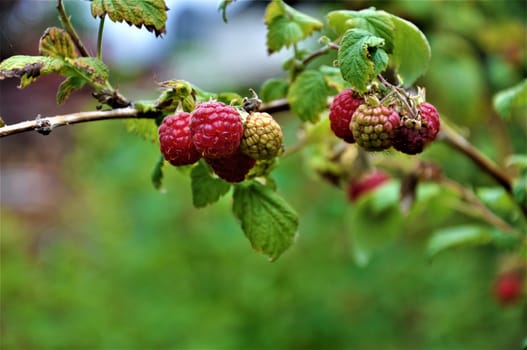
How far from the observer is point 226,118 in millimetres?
720

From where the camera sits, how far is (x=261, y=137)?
0.73 metres

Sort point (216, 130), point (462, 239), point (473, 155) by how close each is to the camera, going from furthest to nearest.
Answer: point (462, 239) < point (473, 155) < point (216, 130)

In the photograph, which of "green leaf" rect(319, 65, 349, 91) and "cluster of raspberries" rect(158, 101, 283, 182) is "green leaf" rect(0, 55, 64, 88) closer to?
"cluster of raspberries" rect(158, 101, 283, 182)

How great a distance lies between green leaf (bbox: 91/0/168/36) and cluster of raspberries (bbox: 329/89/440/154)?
22 centimetres

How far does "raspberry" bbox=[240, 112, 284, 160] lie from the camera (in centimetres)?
73

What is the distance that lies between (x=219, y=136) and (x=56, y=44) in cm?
26

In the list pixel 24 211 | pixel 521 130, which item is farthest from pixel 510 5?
pixel 24 211

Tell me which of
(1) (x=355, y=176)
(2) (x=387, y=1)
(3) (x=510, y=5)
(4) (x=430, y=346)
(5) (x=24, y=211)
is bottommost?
(4) (x=430, y=346)

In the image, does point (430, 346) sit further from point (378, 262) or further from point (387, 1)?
point (387, 1)

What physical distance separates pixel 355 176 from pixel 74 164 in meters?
2.49

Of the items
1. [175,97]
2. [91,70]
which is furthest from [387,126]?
[91,70]

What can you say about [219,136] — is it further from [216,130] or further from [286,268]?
[286,268]

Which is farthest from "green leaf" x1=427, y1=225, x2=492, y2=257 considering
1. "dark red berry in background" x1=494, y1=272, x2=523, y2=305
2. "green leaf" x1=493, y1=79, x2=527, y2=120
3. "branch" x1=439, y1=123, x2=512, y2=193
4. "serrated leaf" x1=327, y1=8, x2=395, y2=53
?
"serrated leaf" x1=327, y1=8, x2=395, y2=53

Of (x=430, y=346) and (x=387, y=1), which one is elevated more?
(x=387, y=1)
